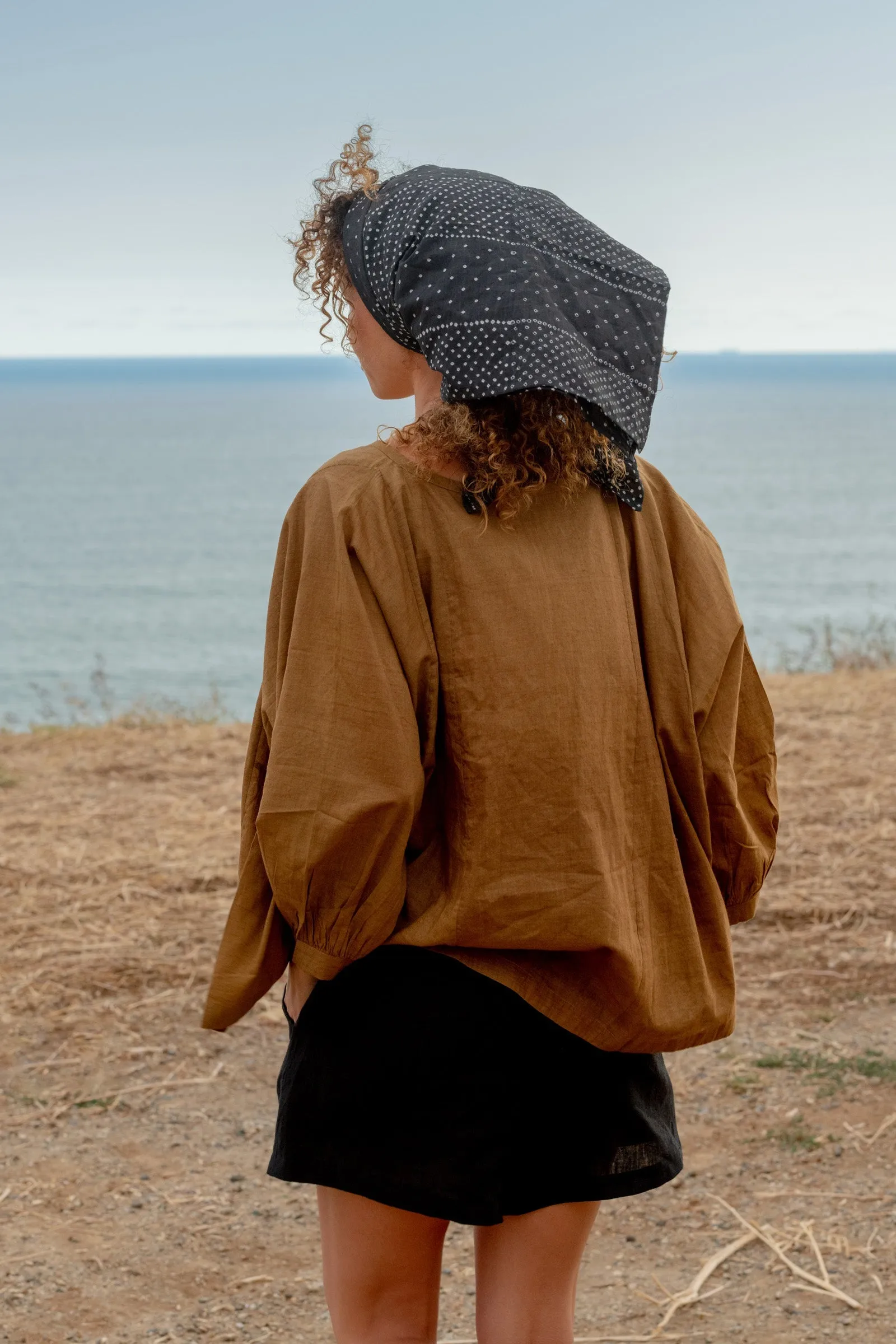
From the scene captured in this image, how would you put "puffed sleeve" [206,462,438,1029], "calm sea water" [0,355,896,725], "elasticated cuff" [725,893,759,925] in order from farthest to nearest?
"calm sea water" [0,355,896,725] < "elasticated cuff" [725,893,759,925] < "puffed sleeve" [206,462,438,1029]

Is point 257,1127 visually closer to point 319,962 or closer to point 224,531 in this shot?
point 319,962

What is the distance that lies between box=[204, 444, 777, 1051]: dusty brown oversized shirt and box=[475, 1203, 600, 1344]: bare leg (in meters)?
0.28

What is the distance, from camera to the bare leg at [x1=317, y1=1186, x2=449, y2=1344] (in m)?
1.69

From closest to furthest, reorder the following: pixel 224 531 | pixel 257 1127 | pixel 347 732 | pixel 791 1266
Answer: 1. pixel 347 732
2. pixel 791 1266
3. pixel 257 1127
4. pixel 224 531

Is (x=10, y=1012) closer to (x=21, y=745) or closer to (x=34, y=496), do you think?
(x=21, y=745)

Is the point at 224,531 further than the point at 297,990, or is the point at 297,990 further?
the point at 224,531

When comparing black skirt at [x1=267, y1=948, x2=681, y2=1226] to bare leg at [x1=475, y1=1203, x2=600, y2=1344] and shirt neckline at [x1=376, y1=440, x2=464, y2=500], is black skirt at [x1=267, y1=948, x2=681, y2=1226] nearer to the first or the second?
bare leg at [x1=475, y1=1203, x2=600, y2=1344]

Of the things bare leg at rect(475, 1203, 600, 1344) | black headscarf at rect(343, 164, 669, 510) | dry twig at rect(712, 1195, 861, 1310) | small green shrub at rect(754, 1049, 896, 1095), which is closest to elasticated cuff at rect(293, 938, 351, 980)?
bare leg at rect(475, 1203, 600, 1344)

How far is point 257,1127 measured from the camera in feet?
11.5

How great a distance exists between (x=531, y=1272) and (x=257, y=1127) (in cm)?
187

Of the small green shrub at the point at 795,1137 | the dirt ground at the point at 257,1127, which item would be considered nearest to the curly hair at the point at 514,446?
the dirt ground at the point at 257,1127

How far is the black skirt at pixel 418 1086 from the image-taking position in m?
1.64

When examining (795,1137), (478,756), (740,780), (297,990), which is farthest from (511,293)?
(795,1137)

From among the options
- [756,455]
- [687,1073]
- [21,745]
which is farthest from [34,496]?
[687,1073]
